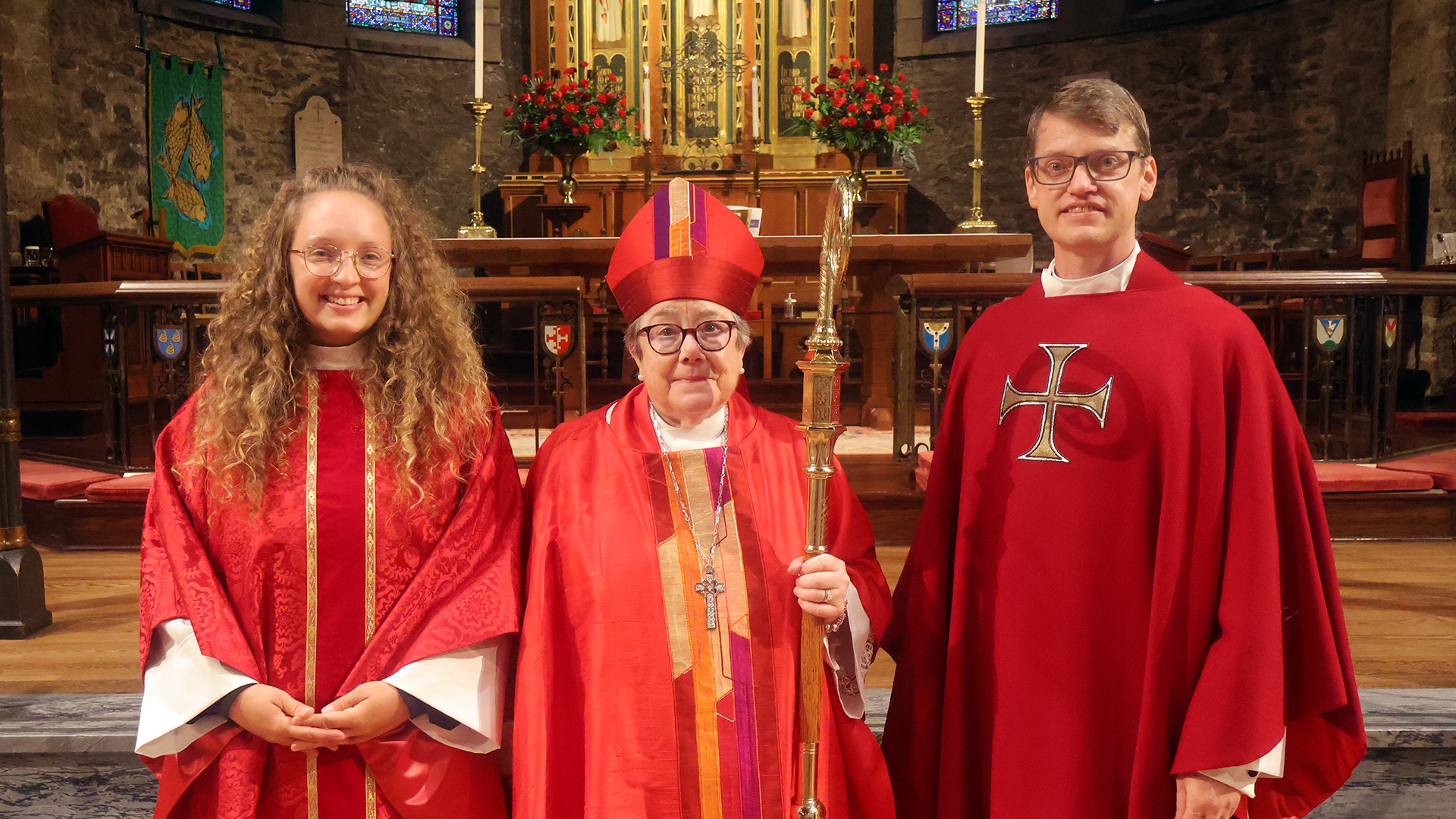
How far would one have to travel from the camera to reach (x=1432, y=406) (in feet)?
25.1

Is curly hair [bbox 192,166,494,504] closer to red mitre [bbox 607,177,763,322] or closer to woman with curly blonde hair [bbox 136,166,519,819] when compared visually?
woman with curly blonde hair [bbox 136,166,519,819]

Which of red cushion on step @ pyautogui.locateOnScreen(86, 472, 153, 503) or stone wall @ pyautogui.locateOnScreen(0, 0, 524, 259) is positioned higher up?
stone wall @ pyautogui.locateOnScreen(0, 0, 524, 259)

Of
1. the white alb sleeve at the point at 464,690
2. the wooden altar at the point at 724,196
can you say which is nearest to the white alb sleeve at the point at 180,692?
Answer: the white alb sleeve at the point at 464,690

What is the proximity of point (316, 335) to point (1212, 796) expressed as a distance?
1.72 m

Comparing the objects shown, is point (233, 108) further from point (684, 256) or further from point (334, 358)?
point (684, 256)

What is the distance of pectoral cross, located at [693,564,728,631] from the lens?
190 centimetres

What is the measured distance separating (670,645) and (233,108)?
10767mm

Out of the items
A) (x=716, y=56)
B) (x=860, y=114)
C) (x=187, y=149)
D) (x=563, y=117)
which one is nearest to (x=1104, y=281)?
(x=860, y=114)

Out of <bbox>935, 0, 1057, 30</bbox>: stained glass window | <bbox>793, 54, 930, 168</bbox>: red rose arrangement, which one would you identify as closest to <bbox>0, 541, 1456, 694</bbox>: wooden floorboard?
<bbox>793, 54, 930, 168</bbox>: red rose arrangement

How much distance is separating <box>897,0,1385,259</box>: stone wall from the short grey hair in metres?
10.0

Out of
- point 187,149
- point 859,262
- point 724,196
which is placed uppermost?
point 187,149

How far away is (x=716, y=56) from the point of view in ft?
32.6

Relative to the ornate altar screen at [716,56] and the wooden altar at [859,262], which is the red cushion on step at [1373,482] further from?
the ornate altar screen at [716,56]

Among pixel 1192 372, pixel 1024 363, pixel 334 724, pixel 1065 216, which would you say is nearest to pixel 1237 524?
pixel 1192 372
